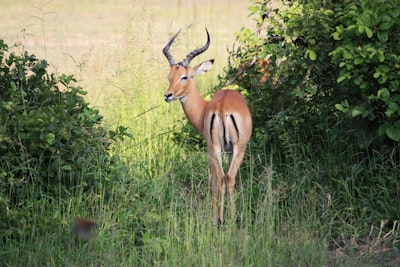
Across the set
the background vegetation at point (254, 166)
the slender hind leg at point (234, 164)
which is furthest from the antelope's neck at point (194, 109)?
the slender hind leg at point (234, 164)

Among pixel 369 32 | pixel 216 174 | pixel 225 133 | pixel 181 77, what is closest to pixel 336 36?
pixel 369 32

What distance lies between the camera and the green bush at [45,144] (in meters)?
5.25

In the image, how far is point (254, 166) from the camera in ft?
19.4

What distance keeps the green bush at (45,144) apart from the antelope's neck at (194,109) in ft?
3.35

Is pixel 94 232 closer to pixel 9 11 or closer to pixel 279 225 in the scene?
pixel 279 225

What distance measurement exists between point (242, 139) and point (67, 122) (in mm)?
1381

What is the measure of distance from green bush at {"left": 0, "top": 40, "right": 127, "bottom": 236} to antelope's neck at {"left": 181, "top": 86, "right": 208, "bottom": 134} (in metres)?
1.02

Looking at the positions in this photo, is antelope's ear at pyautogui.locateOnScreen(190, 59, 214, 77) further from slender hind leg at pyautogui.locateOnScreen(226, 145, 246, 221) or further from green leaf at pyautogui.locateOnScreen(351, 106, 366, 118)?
green leaf at pyautogui.locateOnScreen(351, 106, 366, 118)

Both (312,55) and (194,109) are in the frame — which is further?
(194,109)

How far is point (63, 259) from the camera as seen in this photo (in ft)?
15.3

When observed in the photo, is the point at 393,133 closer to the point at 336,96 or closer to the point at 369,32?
the point at 369,32

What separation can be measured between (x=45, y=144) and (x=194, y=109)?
163 centimetres

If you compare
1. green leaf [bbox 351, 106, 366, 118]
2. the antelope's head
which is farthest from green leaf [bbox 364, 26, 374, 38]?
Answer: the antelope's head

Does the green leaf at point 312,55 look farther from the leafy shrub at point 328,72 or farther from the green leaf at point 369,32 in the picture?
the green leaf at point 369,32
